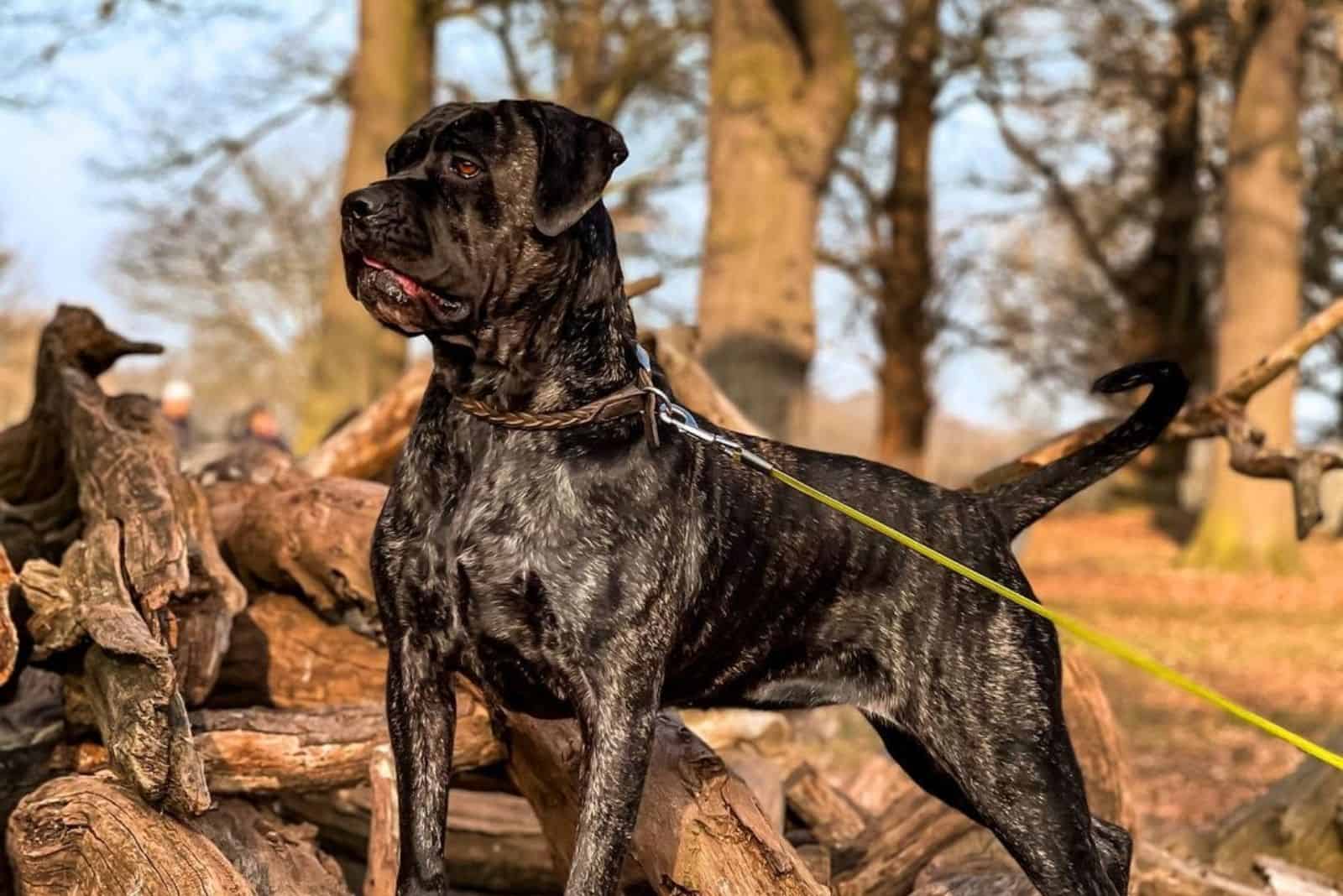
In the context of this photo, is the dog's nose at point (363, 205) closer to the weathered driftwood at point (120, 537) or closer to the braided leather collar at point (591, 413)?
the braided leather collar at point (591, 413)

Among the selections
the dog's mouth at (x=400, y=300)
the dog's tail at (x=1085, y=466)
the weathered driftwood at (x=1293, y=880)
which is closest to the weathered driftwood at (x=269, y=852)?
the dog's mouth at (x=400, y=300)

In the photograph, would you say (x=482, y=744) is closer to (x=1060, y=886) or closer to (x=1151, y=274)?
(x=1060, y=886)

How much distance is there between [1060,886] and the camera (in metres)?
3.97

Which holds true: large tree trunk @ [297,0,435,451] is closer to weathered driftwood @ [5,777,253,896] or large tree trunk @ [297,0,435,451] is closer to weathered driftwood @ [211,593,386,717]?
weathered driftwood @ [211,593,386,717]

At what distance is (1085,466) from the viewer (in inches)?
174

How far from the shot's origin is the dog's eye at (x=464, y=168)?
3590 mm

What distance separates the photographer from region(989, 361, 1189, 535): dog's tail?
4.38 metres

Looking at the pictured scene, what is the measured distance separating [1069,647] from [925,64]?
2047 centimetres

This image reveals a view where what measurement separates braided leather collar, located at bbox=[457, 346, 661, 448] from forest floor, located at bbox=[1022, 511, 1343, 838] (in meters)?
3.98

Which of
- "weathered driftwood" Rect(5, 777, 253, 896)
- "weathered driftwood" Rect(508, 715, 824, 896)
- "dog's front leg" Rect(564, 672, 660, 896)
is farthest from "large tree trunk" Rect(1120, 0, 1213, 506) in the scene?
"weathered driftwood" Rect(5, 777, 253, 896)

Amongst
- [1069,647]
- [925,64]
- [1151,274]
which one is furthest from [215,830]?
[1151,274]

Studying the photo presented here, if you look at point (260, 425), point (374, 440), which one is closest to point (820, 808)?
point (374, 440)

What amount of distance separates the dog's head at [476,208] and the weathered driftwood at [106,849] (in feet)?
5.05

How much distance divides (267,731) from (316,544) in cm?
136
